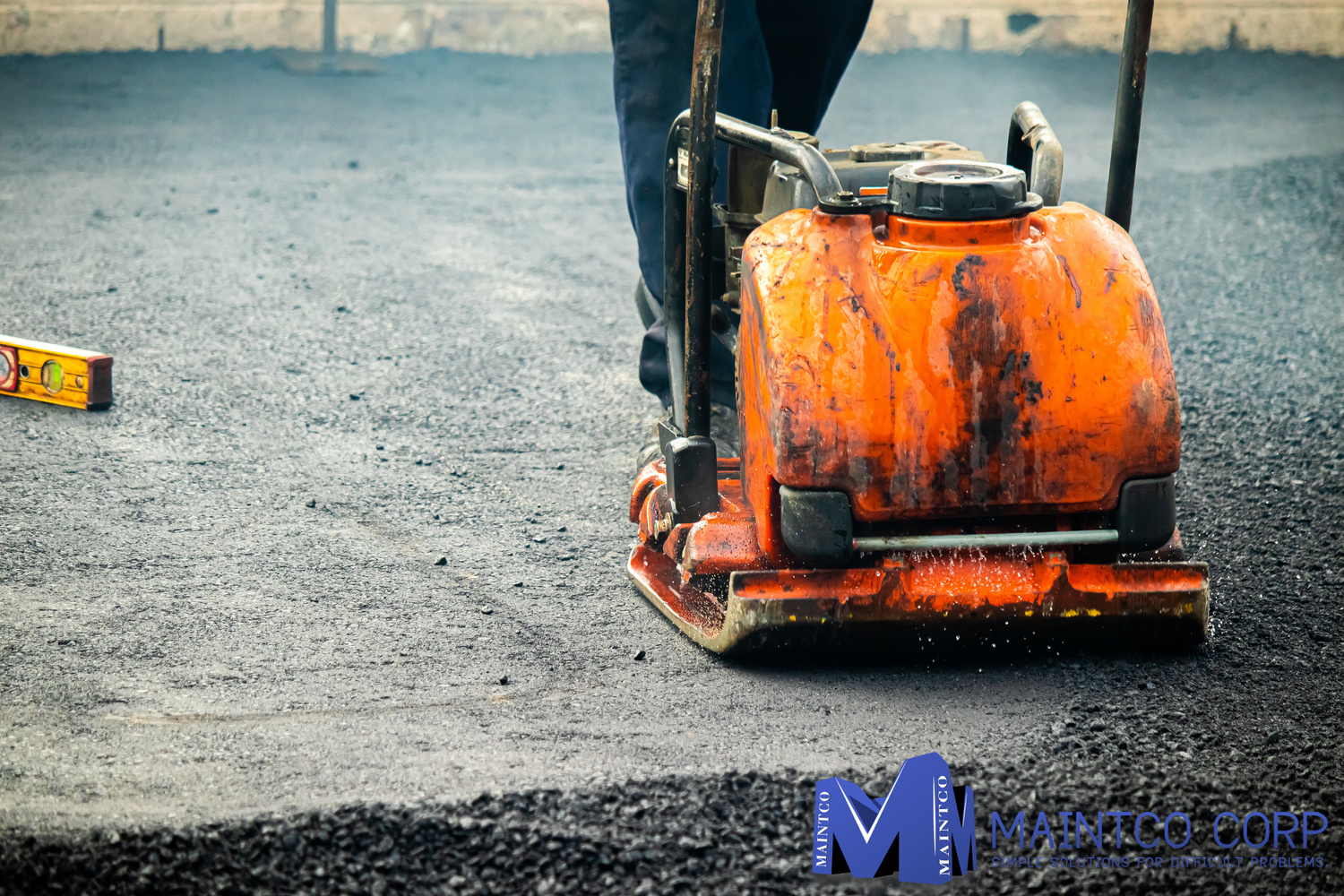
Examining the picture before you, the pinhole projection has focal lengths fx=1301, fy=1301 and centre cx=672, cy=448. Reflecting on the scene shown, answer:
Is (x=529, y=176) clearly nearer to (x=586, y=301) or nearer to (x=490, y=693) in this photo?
(x=586, y=301)

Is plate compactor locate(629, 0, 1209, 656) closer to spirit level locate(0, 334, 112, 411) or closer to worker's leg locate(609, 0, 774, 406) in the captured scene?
worker's leg locate(609, 0, 774, 406)

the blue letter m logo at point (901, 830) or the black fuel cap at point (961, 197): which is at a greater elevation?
the black fuel cap at point (961, 197)

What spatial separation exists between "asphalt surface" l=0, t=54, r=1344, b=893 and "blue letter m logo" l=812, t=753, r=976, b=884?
33 millimetres

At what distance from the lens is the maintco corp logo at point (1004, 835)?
1.66 meters

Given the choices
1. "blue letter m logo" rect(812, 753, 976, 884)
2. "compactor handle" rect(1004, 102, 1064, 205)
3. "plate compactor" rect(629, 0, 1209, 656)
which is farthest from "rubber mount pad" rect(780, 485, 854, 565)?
"compactor handle" rect(1004, 102, 1064, 205)

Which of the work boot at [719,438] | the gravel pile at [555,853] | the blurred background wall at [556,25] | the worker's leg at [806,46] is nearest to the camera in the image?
the gravel pile at [555,853]

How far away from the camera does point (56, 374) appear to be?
343 centimetres

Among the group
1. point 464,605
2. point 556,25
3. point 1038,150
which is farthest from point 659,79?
point 556,25

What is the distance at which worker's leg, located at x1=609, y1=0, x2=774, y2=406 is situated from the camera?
2977 millimetres

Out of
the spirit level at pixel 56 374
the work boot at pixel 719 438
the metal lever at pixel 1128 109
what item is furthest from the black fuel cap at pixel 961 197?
the spirit level at pixel 56 374

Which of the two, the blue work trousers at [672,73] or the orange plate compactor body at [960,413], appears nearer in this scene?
the orange plate compactor body at [960,413]

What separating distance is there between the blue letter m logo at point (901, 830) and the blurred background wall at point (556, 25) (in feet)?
33.2

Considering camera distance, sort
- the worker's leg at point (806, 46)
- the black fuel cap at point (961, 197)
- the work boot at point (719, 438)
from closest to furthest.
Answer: the black fuel cap at point (961, 197), the work boot at point (719, 438), the worker's leg at point (806, 46)

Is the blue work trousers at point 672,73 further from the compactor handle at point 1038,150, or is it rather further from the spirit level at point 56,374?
the spirit level at point 56,374
